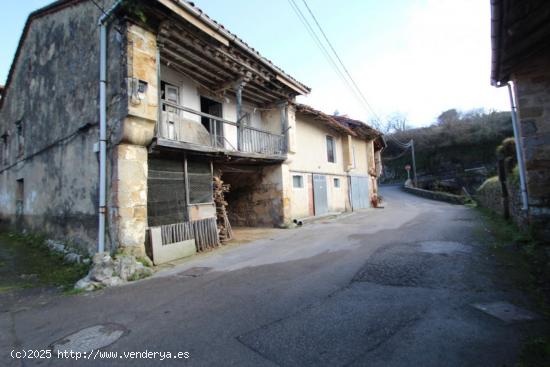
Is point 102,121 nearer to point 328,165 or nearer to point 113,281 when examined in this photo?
point 113,281

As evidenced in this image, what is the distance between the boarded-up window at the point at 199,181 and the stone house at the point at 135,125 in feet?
0.13

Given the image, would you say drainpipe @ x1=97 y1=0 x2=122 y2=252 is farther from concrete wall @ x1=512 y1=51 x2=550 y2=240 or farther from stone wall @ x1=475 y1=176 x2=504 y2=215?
stone wall @ x1=475 y1=176 x2=504 y2=215

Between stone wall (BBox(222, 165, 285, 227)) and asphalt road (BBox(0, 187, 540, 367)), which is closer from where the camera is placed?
asphalt road (BBox(0, 187, 540, 367))

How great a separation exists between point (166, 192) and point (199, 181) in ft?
3.93

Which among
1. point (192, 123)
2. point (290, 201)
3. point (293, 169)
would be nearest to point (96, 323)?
point (192, 123)

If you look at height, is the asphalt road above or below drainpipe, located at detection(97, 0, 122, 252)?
below

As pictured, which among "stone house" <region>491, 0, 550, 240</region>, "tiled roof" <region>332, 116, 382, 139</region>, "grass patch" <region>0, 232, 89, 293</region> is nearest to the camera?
"stone house" <region>491, 0, 550, 240</region>

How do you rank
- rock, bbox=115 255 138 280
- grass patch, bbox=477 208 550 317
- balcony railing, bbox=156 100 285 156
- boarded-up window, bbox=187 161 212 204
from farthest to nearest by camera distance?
boarded-up window, bbox=187 161 212 204 → balcony railing, bbox=156 100 285 156 → rock, bbox=115 255 138 280 → grass patch, bbox=477 208 550 317

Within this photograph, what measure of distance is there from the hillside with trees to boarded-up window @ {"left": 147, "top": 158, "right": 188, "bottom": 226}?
1077 inches

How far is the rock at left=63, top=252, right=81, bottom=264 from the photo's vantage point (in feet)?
20.9

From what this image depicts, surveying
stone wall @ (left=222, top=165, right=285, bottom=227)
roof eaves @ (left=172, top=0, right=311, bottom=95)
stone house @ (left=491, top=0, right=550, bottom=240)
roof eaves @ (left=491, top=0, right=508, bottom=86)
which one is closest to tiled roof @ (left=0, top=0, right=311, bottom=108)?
roof eaves @ (left=172, top=0, right=311, bottom=95)

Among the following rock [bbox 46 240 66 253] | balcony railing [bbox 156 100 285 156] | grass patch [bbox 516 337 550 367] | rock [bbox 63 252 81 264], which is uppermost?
balcony railing [bbox 156 100 285 156]

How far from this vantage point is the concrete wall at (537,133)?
507 centimetres

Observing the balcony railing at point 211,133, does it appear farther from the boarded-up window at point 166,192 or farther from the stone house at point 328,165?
the stone house at point 328,165
